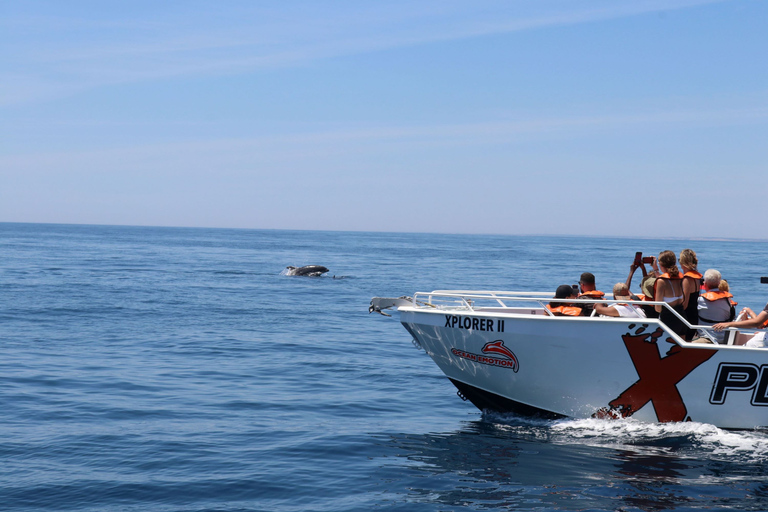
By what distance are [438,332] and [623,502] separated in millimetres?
3308

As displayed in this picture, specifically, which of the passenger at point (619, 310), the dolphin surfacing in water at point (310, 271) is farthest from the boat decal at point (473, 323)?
the dolphin surfacing in water at point (310, 271)

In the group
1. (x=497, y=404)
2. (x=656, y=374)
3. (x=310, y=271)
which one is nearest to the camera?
(x=656, y=374)

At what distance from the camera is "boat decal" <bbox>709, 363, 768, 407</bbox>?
8.16 m

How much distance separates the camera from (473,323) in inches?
354

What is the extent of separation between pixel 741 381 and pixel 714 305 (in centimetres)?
105

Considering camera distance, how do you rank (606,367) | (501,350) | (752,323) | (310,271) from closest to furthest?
1. (752,323)
2. (606,367)
3. (501,350)
4. (310,271)

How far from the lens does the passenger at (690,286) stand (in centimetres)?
854

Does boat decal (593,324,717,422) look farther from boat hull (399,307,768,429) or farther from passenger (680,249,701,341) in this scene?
passenger (680,249,701,341)

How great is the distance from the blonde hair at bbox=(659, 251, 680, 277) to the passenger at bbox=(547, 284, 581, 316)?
116 cm

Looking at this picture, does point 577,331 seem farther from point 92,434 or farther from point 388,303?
point 92,434

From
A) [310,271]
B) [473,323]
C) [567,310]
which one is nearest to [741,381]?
[567,310]

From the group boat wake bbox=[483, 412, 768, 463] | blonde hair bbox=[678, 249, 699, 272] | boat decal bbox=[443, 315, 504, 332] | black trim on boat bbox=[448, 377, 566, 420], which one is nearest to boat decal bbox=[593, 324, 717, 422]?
boat wake bbox=[483, 412, 768, 463]

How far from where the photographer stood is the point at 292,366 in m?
13.6

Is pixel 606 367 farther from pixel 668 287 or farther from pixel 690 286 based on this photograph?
pixel 690 286
